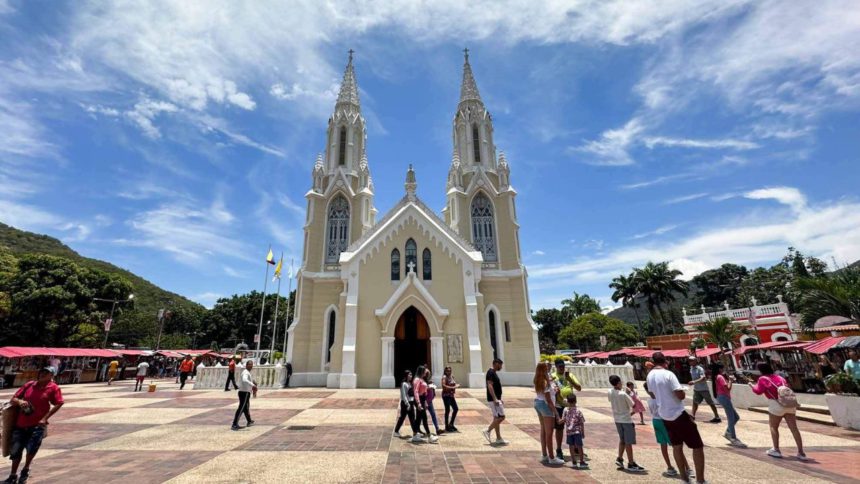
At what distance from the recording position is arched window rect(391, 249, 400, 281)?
73.6 ft

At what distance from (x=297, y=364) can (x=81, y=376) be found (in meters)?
17.6

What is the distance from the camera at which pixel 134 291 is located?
51.6 meters

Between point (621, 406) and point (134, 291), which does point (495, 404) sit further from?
point (134, 291)

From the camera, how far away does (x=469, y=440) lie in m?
7.79

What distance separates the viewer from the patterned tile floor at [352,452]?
5508 millimetres

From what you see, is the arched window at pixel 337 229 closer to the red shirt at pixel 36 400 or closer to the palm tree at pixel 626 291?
the red shirt at pixel 36 400

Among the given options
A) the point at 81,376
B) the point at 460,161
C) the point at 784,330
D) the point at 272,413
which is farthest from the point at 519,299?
the point at 81,376

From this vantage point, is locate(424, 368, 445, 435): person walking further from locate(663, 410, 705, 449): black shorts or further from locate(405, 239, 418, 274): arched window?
locate(405, 239, 418, 274): arched window

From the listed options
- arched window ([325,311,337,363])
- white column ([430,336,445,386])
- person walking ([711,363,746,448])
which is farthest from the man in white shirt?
arched window ([325,311,337,363])

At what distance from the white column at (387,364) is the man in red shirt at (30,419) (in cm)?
1535

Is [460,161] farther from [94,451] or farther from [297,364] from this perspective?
[94,451]

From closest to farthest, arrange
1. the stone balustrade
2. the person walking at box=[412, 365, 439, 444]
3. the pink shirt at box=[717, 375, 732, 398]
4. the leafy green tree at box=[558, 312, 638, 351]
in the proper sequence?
the person walking at box=[412, 365, 439, 444] → the pink shirt at box=[717, 375, 732, 398] → the stone balustrade → the leafy green tree at box=[558, 312, 638, 351]

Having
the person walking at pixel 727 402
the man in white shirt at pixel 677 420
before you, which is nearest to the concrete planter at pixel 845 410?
the person walking at pixel 727 402

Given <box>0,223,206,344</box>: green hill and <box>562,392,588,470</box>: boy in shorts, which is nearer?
<box>562,392,588,470</box>: boy in shorts
